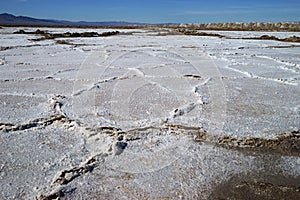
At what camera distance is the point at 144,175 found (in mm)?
2260

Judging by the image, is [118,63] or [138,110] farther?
[118,63]

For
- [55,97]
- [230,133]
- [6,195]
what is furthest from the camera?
[55,97]

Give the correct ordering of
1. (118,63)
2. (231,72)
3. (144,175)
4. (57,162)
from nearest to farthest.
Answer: (144,175), (57,162), (231,72), (118,63)

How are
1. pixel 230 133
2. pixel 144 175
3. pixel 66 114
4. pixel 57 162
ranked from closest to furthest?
pixel 144 175
pixel 57 162
pixel 230 133
pixel 66 114

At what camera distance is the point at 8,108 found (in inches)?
145

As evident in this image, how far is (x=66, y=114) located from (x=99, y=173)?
1.43 meters

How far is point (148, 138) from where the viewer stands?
114 inches

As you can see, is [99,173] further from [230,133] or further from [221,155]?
[230,133]

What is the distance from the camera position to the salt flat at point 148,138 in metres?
2.12

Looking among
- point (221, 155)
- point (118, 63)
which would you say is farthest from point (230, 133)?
point (118, 63)

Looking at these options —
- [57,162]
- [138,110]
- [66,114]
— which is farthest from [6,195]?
[138,110]

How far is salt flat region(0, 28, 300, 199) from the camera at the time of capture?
212 cm

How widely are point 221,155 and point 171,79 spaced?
3035mm

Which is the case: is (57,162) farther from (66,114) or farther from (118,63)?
(118,63)
